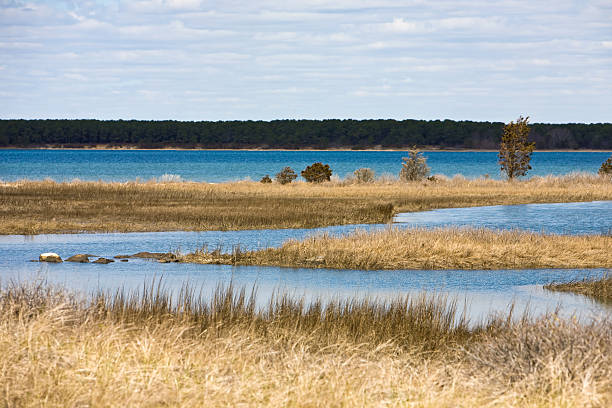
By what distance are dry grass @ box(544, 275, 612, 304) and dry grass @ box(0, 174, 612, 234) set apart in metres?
14.5

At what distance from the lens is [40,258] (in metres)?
24.0

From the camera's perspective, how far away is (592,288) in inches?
790

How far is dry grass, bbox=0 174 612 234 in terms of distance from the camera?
33500 mm

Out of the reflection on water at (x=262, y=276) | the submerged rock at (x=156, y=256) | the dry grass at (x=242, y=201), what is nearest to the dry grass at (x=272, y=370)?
the reflection on water at (x=262, y=276)

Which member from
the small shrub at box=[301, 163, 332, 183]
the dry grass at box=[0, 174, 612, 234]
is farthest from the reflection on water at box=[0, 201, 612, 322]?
the small shrub at box=[301, 163, 332, 183]

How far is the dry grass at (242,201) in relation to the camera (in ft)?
110

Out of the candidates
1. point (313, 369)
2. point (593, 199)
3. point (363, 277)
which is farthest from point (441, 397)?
point (593, 199)

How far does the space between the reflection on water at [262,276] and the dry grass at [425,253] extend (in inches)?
28.4

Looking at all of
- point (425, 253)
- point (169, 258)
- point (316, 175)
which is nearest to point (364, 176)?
point (316, 175)

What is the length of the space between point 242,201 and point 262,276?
A: 21.9 meters

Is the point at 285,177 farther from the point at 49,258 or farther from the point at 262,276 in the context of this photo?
the point at 262,276

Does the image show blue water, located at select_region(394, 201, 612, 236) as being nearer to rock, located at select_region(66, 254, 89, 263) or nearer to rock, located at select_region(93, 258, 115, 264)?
rock, located at select_region(93, 258, 115, 264)

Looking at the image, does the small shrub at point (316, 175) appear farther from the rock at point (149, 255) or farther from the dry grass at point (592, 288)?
the dry grass at point (592, 288)

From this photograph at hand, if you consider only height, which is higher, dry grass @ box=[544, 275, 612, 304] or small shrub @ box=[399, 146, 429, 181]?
small shrub @ box=[399, 146, 429, 181]
